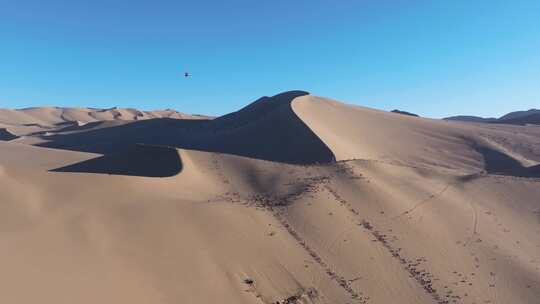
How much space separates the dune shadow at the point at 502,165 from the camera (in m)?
23.3

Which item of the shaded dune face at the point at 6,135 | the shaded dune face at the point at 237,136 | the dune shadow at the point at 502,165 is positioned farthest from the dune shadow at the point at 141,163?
the shaded dune face at the point at 6,135

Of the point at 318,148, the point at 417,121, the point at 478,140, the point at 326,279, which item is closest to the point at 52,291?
the point at 326,279

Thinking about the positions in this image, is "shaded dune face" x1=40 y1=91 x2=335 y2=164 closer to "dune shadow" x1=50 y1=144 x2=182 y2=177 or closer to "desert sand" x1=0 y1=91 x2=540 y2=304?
"desert sand" x1=0 y1=91 x2=540 y2=304

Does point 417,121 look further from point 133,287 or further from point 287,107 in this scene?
point 133,287

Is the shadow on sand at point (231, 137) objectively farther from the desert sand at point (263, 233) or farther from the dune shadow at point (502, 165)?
the dune shadow at point (502, 165)

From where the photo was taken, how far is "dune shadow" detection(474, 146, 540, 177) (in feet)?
76.5

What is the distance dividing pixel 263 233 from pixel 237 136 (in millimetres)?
22709

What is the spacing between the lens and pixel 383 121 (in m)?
37.1

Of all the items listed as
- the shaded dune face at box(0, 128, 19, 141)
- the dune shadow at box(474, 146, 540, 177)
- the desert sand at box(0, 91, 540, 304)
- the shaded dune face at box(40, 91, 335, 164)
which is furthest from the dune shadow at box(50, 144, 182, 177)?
the shaded dune face at box(0, 128, 19, 141)

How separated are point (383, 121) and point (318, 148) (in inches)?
603

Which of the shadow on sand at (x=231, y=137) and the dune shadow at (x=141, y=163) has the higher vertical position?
the shadow on sand at (x=231, y=137)

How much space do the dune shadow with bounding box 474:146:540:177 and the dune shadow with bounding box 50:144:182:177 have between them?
59.9 ft

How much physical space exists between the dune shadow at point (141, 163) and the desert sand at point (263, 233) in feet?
0.35

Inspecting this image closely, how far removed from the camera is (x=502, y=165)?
2636 centimetres
